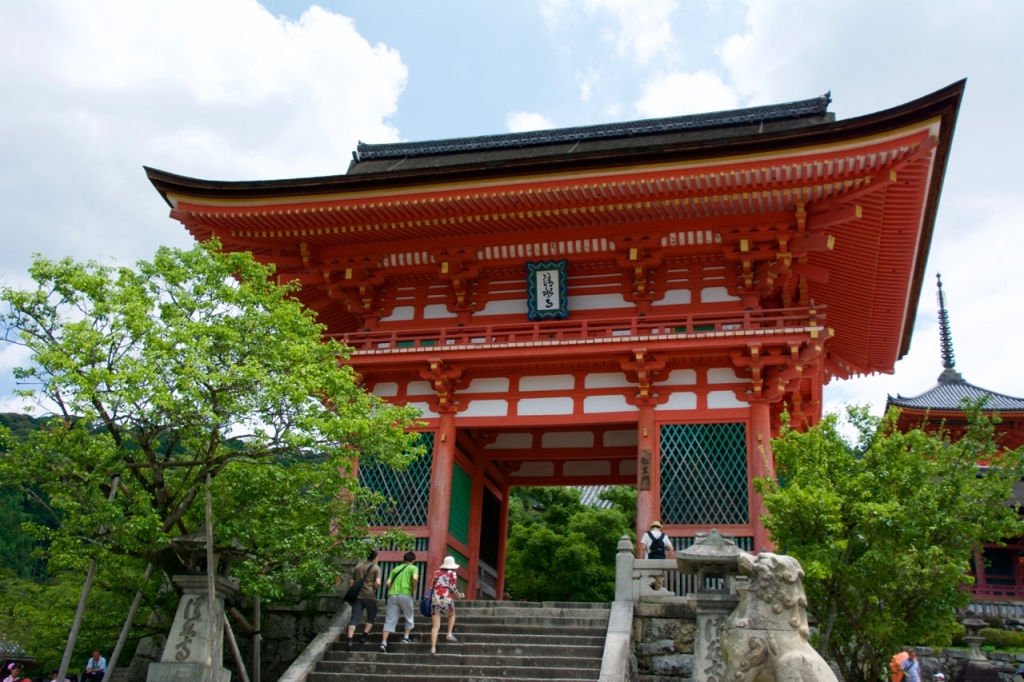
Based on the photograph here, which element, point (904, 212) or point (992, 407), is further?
point (992, 407)

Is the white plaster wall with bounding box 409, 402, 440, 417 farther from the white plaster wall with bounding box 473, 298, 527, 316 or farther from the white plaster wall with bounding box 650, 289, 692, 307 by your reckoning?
the white plaster wall with bounding box 650, 289, 692, 307

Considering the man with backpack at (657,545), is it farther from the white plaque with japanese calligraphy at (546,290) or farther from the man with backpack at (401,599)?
the white plaque with japanese calligraphy at (546,290)

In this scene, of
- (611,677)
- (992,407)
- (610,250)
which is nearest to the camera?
(611,677)

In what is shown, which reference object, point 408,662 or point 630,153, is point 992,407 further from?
point 408,662

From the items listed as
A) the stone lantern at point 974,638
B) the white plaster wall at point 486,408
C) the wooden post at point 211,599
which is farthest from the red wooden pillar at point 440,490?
the stone lantern at point 974,638

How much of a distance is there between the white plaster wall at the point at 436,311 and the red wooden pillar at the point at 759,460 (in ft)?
19.2

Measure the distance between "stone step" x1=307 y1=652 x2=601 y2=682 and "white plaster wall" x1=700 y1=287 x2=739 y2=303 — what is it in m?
7.22

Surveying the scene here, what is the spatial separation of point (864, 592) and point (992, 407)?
21390 mm

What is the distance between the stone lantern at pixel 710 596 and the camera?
350 inches

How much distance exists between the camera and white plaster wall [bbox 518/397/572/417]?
575 inches

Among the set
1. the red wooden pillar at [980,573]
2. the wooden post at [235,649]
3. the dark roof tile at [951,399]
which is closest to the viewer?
the wooden post at [235,649]

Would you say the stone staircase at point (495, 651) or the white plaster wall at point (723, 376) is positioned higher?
the white plaster wall at point (723, 376)

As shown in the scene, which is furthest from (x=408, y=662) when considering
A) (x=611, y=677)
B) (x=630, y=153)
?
(x=630, y=153)

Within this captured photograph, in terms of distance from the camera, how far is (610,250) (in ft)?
Answer: 50.0
